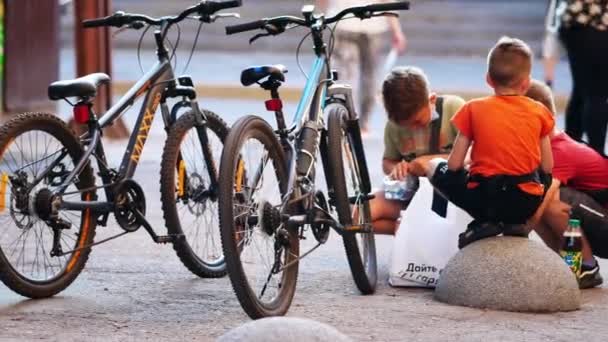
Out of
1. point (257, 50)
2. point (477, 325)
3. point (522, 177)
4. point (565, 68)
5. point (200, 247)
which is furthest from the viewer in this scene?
point (257, 50)

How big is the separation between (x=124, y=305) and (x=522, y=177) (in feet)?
5.95

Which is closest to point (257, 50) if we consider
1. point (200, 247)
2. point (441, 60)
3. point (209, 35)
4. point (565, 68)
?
point (209, 35)

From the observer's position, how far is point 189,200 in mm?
6562

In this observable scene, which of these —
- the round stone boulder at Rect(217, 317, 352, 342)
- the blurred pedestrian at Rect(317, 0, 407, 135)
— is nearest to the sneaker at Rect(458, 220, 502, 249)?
the round stone boulder at Rect(217, 317, 352, 342)

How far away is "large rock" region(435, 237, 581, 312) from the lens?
5.99 meters

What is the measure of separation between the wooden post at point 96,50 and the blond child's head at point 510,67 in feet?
21.1

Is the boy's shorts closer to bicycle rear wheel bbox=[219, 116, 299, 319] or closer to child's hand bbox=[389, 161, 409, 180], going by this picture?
child's hand bbox=[389, 161, 409, 180]

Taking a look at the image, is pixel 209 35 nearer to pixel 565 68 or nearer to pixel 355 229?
pixel 565 68

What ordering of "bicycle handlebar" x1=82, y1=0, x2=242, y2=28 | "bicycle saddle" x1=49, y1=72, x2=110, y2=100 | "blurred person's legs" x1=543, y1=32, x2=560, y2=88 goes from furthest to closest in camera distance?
1. "blurred person's legs" x1=543, y1=32, x2=560, y2=88
2. "bicycle handlebar" x1=82, y1=0, x2=242, y2=28
3. "bicycle saddle" x1=49, y1=72, x2=110, y2=100

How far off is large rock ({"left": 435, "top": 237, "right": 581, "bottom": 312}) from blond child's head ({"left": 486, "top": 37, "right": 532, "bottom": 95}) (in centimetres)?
67

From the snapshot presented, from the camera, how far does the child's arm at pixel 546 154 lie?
20.3 feet

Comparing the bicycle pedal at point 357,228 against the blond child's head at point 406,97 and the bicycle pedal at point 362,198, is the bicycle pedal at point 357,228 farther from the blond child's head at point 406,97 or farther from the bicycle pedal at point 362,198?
the blond child's head at point 406,97

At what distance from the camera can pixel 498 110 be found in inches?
242

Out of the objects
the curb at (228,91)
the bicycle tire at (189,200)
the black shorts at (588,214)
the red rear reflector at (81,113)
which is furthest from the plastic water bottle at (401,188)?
the curb at (228,91)
